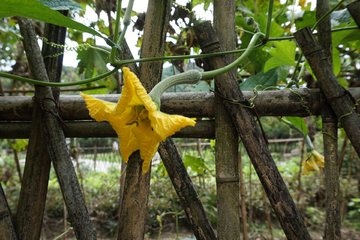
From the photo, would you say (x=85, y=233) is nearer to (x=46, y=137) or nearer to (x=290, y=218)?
(x=46, y=137)

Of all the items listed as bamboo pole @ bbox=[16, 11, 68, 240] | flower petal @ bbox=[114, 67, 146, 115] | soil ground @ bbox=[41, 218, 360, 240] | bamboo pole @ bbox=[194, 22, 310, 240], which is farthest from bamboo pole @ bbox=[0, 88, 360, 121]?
soil ground @ bbox=[41, 218, 360, 240]

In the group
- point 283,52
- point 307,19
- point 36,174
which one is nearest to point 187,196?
point 36,174

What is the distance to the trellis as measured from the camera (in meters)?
0.69

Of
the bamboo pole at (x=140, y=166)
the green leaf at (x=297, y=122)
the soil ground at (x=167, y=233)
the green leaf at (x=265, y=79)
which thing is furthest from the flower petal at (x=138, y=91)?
the soil ground at (x=167, y=233)

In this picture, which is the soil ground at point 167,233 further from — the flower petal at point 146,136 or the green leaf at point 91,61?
the flower petal at point 146,136

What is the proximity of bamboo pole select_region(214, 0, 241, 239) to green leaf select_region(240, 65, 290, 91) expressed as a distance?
0.21m

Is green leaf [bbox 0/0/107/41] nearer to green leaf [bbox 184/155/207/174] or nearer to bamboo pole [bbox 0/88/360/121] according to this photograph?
bamboo pole [bbox 0/88/360/121]

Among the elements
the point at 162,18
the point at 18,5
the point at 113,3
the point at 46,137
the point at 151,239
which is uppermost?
the point at 113,3

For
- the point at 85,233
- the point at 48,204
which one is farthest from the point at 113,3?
the point at 48,204

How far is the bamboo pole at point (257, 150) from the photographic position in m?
0.63

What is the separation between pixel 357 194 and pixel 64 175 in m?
4.07

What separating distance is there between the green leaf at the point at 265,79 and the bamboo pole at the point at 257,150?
0.26 m

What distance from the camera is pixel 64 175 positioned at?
74cm

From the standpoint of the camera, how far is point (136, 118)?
0.53 meters
